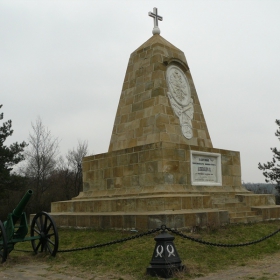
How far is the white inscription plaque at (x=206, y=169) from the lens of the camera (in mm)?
10172

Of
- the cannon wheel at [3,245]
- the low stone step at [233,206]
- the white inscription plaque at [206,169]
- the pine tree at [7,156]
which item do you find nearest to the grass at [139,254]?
the cannon wheel at [3,245]

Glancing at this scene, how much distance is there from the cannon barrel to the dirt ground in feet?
2.61

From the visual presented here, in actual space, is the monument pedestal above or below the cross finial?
below

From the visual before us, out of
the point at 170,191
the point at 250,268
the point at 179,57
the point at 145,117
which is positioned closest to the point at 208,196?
the point at 170,191

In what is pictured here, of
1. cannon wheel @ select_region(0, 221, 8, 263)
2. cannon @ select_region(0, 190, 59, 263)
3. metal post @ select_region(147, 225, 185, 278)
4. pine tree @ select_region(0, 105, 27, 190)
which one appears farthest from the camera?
pine tree @ select_region(0, 105, 27, 190)

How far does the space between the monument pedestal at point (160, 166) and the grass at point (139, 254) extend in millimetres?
538

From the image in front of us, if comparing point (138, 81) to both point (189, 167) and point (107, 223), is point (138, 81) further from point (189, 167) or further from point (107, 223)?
point (107, 223)

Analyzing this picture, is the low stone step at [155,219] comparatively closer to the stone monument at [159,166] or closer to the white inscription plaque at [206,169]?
the stone monument at [159,166]

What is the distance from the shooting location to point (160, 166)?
945cm

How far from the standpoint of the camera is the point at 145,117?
10.7 metres

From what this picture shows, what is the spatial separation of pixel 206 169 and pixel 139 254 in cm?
460

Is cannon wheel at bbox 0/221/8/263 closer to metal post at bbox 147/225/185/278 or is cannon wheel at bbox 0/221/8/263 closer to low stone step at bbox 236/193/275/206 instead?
metal post at bbox 147/225/185/278

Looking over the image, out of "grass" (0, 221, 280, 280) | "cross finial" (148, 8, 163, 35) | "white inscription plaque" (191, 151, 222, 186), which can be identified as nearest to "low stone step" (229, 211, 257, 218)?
"grass" (0, 221, 280, 280)

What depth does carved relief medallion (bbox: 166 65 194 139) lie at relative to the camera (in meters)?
10.9
